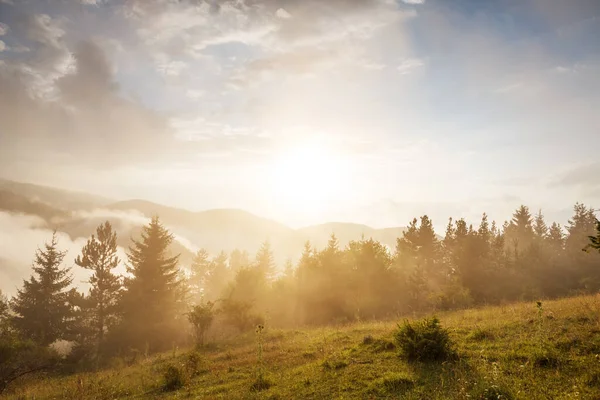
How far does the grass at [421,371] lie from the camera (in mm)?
8828

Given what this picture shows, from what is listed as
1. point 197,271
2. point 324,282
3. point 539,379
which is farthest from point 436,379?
point 197,271

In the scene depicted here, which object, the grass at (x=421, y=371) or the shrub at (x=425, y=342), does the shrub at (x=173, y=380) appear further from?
the shrub at (x=425, y=342)

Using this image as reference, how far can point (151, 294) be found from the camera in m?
43.9

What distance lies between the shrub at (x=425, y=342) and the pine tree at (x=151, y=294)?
36012 mm

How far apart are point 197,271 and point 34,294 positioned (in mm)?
48795

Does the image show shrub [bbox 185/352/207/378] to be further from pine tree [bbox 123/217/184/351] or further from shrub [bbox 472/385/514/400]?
pine tree [bbox 123/217/184/351]

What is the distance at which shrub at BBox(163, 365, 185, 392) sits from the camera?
13749mm

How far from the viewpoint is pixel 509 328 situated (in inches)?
563

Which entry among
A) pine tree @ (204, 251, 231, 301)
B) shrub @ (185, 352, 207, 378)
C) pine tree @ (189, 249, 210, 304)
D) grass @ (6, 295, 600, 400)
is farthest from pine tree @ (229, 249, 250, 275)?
shrub @ (185, 352, 207, 378)

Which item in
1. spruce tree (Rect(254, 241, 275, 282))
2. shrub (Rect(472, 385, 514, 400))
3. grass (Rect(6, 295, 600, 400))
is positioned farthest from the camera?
spruce tree (Rect(254, 241, 275, 282))

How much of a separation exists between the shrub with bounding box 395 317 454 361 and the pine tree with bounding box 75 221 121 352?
133ft

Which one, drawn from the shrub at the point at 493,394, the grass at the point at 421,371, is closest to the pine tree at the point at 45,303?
the grass at the point at 421,371

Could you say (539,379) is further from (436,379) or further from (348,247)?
(348,247)

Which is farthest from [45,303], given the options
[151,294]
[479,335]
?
[479,335]
